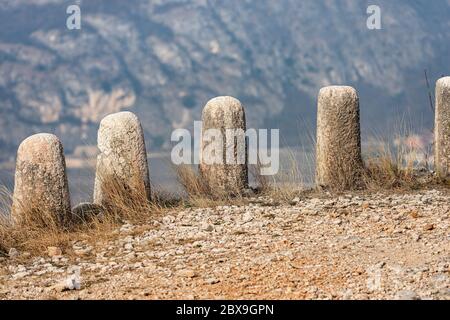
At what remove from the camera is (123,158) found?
10.5 m

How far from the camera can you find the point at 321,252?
7883 mm

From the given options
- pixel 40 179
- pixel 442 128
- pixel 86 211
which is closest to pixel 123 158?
pixel 86 211

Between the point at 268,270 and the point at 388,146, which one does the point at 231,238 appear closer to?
the point at 268,270

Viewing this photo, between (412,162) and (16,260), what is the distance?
6068 millimetres

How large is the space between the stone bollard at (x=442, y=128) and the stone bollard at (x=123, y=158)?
4.66 metres

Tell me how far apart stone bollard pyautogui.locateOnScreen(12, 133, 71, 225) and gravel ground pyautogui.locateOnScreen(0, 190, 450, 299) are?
718 mm

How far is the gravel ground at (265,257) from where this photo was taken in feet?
22.3

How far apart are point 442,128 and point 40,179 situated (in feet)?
20.2

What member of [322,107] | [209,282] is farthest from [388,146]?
[209,282]

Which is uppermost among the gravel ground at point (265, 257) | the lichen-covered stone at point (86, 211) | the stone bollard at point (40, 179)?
the stone bollard at point (40, 179)

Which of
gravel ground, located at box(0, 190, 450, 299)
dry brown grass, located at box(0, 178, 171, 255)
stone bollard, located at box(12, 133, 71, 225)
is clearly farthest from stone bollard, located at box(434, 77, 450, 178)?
stone bollard, located at box(12, 133, 71, 225)

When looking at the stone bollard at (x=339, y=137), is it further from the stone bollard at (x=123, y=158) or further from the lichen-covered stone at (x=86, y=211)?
the lichen-covered stone at (x=86, y=211)

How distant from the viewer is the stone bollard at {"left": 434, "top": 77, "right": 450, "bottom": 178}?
38.8 ft

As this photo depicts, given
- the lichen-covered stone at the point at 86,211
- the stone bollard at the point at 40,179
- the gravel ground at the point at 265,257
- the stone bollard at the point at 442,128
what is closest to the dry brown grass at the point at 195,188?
the gravel ground at the point at 265,257
